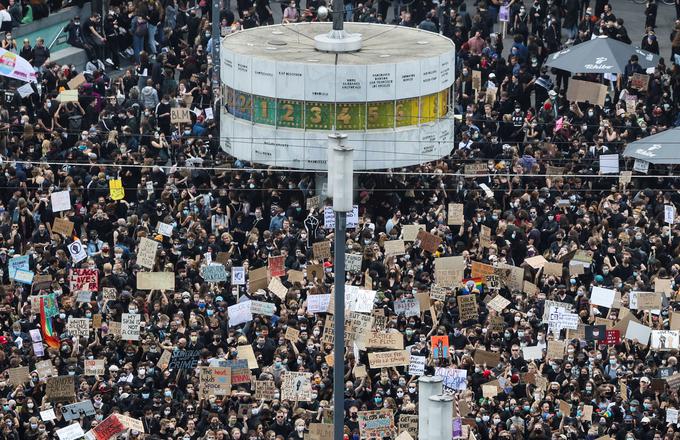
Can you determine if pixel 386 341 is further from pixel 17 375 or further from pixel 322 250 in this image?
pixel 17 375

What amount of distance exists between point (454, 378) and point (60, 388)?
5.89 meters

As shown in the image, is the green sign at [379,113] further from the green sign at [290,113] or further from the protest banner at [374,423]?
the protest banner at [374,423]

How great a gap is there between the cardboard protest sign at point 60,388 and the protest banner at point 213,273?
11.8 ft

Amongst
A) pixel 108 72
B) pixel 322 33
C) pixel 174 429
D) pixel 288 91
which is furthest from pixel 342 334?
pixel 108 72

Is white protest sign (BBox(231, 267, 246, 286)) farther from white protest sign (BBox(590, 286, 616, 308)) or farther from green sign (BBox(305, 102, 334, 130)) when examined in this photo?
green sign (BBox(305, 102, 334, 130))

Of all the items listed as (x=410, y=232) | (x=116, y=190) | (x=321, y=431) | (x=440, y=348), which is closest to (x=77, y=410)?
(x=321, y=431)

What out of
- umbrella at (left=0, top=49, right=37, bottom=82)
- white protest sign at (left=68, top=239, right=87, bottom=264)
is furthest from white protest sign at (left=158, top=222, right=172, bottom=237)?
umbrella at (left=0, top=49, right=37, bottom=82)

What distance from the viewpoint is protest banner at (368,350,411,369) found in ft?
107

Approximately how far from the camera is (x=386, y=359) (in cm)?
3259

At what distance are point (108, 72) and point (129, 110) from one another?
6698 millimetres

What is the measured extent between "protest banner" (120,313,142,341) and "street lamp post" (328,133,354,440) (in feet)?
23.3

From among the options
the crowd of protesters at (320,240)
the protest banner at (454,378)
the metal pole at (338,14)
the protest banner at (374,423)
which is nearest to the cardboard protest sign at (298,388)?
the crowd of protesters at (320,240)

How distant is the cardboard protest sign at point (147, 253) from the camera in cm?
3500

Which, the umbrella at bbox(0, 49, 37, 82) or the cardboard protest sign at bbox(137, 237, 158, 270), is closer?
the cardboard protest sign at bbox(137, 237, 158, 270)
